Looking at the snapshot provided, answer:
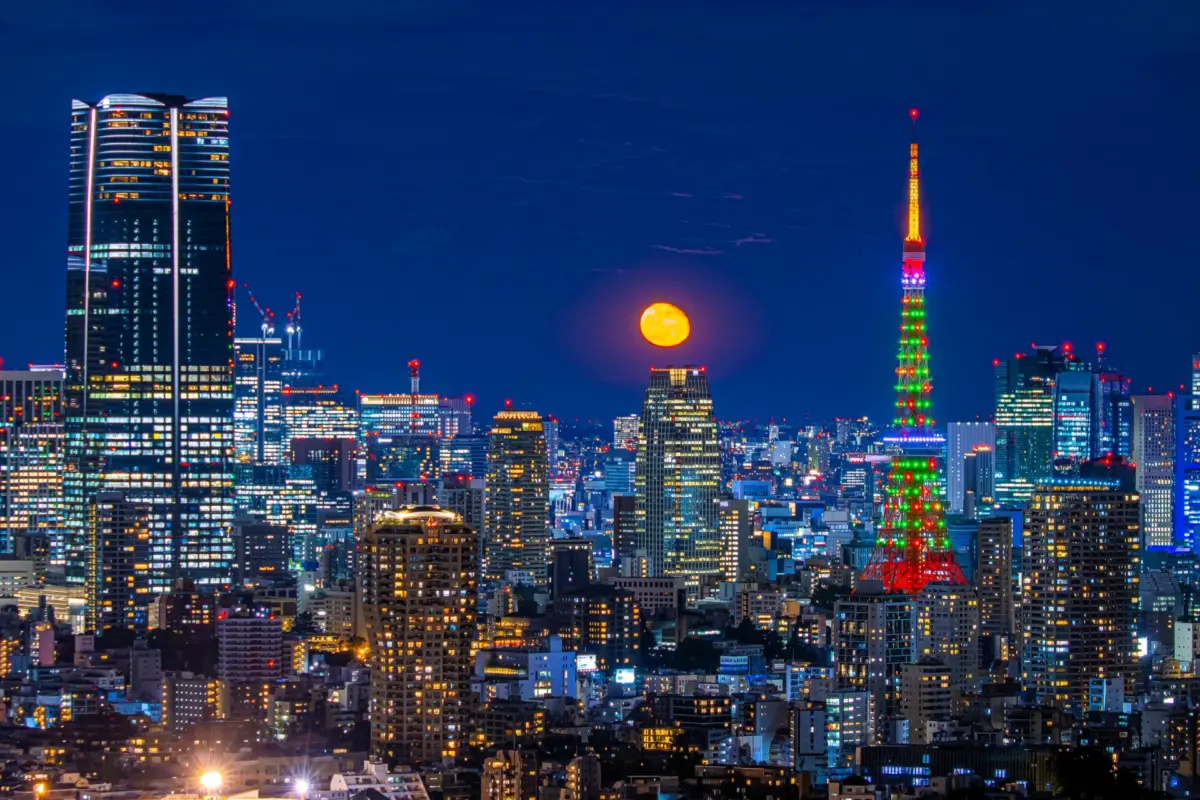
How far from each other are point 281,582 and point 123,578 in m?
1.92

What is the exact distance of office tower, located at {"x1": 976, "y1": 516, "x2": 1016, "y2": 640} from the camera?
2948 centimetres

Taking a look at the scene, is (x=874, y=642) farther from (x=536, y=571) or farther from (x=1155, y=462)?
(x=1155, y=462)

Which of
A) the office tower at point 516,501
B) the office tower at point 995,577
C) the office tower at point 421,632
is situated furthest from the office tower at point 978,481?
the office tower at point 421,632

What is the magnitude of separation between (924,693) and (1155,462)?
47.2 feet

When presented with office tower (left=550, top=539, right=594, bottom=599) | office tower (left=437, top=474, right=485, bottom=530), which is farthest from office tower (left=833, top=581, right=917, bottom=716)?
office tower (left=437, top=474, right=485, bottom=530)

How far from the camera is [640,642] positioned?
31109mm

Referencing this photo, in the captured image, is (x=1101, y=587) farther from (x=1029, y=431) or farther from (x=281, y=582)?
(x=1029, y=431)

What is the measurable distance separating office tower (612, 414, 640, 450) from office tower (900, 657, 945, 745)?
1592 centimetres

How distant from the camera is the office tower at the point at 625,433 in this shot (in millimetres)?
42188

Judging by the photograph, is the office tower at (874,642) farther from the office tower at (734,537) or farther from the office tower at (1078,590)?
the office tower at (734,537)

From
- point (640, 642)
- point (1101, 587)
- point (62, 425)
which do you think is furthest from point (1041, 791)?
point (62, 425)

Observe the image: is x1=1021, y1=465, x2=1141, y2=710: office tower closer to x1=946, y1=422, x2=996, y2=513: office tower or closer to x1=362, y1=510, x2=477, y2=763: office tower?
x1=362, y1=510, x2=477, y2=763: office tower

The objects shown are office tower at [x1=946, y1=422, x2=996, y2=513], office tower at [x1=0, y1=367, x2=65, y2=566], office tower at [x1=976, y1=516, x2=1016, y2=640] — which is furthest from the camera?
office tower at [x1=0, y1=367, x2=65, y2=566]

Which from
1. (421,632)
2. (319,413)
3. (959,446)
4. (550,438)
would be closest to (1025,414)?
(959,446)
